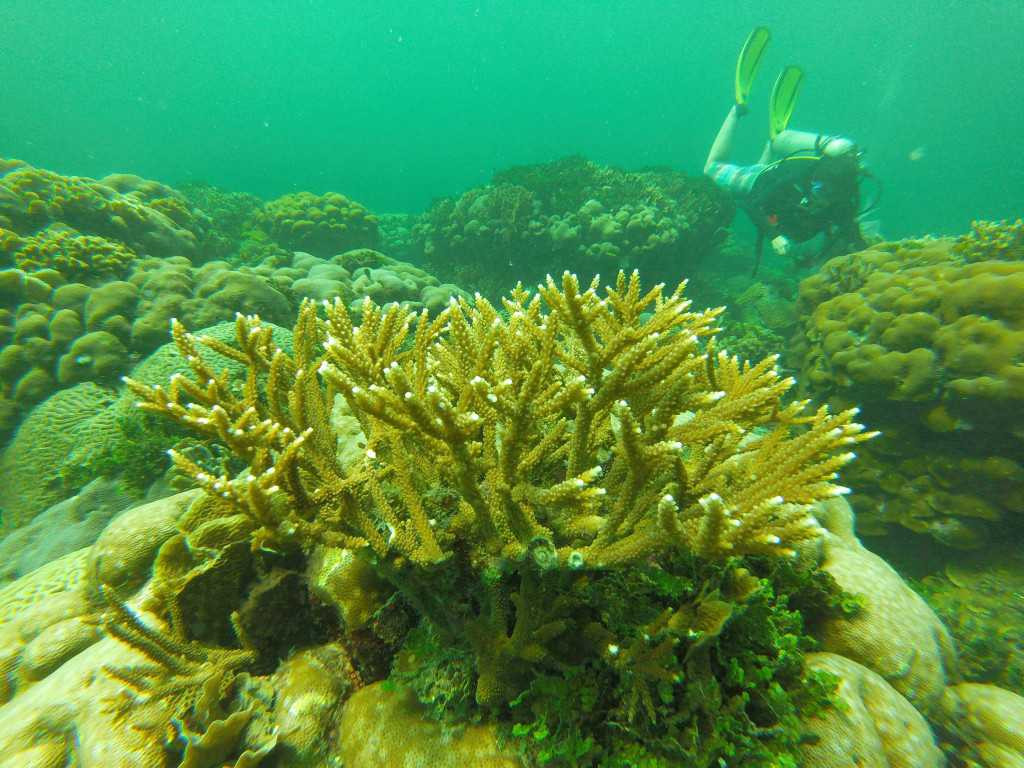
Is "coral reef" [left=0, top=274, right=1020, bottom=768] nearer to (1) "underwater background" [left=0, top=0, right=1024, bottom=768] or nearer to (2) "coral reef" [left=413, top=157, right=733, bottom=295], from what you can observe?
(1) "underwater background" [left=0, top=0, right=1024, bottom=768]

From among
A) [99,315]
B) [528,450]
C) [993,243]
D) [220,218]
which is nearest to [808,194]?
[993,243]

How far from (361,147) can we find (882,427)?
97066 mm

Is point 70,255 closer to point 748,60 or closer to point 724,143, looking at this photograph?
point 724,143

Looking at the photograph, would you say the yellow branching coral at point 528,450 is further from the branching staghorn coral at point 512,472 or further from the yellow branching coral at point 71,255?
the yellow branching coral at point 71,255

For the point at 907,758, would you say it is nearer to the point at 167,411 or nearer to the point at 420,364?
the point at 420,364

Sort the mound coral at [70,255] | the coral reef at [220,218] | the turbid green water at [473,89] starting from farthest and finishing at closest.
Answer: the turbid green water at [473,89] < the coral reef at [220,218] < the mound coral at [70,255]

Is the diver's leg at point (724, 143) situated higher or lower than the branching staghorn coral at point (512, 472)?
higher

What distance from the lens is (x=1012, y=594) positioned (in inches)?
205

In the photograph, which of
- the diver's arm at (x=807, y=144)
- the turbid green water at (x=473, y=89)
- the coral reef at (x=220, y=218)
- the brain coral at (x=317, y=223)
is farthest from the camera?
the turbid green water at (x=473, y=89)

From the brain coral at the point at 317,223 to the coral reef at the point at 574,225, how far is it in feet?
7.70

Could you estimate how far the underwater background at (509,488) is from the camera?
6.05 ft

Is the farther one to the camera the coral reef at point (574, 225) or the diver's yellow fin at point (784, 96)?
the diver's yellow fin at point (784, 96)

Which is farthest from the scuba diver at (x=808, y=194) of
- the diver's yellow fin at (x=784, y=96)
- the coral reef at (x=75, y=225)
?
the coral reef at (x=75, y=225)

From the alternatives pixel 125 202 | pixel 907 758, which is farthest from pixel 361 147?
pixel 907 758
